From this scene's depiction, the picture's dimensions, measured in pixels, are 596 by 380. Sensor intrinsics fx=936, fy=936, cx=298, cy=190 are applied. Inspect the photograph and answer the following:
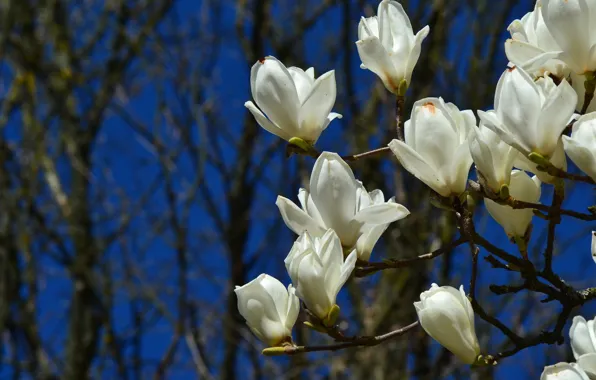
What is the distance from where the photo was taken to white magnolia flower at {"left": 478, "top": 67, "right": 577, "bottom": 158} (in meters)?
0.65

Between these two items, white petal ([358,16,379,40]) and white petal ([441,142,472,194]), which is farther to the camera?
white petal ([358,16,379,40])

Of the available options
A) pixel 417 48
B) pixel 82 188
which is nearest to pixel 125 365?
pixel 82 188

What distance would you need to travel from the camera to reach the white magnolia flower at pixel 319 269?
673 millimetres

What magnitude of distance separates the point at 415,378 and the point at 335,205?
170 centimetres

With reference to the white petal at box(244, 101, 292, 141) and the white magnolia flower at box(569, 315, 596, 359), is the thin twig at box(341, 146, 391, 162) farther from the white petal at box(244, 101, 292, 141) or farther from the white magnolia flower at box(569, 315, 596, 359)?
the white magnolia flower at box(569, 315, 596, 359)

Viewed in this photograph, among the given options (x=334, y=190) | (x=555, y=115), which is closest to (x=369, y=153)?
(x=334, y=190)

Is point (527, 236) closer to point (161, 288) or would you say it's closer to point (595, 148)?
point (595, 148)

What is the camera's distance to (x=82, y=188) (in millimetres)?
2977

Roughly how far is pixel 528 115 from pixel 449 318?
151 mm

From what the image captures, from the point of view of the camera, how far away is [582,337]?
0.63 metres

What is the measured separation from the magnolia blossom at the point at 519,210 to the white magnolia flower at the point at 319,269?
0.14m

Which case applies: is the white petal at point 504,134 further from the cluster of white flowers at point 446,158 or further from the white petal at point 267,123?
the white petal at point 267,123

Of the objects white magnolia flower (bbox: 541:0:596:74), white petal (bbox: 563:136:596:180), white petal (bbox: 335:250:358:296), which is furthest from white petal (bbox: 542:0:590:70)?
white petal (bbox: 335:250:358:296)

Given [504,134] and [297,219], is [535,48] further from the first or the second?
[297,219]
